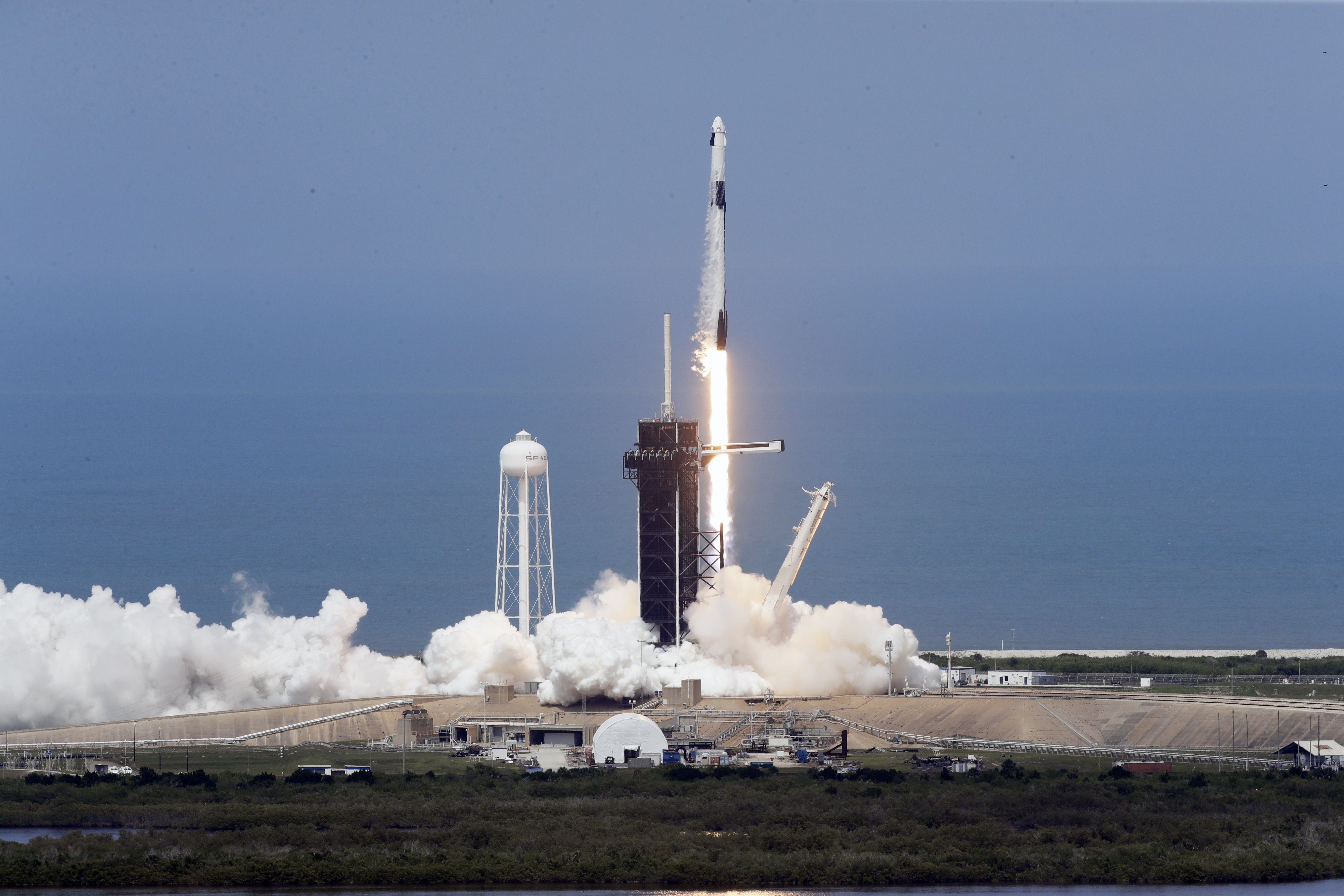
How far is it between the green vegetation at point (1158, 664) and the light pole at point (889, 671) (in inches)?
476

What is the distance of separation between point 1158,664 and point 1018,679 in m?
8.98

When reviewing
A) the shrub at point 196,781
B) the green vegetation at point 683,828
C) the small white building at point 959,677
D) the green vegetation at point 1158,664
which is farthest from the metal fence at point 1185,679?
the shrub at point 196,781

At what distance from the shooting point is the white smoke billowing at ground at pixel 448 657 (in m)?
79.0

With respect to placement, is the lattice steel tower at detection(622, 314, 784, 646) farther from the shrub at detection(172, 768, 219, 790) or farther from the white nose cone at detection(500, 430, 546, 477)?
the shrub at detection(172, 768, 219, 790)

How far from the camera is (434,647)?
8400cm

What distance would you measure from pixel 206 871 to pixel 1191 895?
21982 mm

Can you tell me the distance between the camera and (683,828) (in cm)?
6169

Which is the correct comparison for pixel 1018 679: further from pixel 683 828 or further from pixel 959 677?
pixel 683 828

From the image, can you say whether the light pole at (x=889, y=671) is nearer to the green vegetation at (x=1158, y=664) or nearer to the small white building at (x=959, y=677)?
the small white building at (x=959, y=677)

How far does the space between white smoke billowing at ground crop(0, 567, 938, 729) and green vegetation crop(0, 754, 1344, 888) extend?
34.2 ft

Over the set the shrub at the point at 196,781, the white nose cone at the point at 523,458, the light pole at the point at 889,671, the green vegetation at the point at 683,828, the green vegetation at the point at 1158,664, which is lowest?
the green vegetation at the point at 683,828

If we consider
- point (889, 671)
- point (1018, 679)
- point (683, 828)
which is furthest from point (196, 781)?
point (1018, 679)

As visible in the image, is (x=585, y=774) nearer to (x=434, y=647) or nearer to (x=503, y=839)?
(x=503, y=839)

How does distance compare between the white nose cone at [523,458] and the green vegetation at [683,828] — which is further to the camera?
the white nose cone at [523,458]
